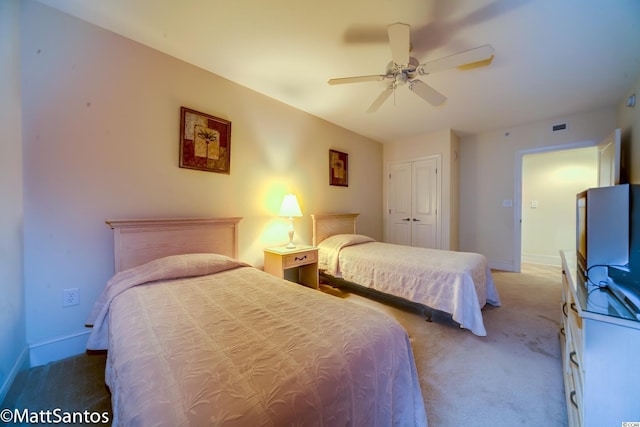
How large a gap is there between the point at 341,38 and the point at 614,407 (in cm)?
252

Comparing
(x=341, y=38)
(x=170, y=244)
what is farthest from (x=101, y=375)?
(x=341, y=38)

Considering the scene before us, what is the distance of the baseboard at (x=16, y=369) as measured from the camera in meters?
1.38

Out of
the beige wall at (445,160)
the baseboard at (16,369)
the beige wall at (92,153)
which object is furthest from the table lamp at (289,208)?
the beige wall at (445,160)

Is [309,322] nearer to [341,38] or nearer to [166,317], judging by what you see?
[166,317]

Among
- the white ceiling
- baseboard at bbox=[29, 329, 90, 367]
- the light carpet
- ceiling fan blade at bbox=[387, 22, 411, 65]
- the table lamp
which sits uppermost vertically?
the white ceiling

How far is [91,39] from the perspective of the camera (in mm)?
1883

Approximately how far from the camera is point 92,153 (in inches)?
74.0

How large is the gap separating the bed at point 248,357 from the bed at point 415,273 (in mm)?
1305

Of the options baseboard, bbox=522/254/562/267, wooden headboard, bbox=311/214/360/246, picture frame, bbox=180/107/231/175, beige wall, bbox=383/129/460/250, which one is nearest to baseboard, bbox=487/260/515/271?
beige wall, bbox=383/129/460/250

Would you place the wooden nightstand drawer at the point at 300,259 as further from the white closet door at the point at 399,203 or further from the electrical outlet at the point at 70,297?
the white closet door at the point at 399,203

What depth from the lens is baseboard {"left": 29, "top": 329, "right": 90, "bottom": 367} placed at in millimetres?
1702

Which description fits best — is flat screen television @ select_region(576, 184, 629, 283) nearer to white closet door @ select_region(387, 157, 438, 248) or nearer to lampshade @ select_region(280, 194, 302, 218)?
lampshade @ select_region(280, 194, 302, 218)

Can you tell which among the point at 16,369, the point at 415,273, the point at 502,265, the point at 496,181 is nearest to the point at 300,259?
the point at 415,273

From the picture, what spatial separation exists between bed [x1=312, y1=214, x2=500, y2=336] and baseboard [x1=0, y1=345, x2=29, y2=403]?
Result: 263cm
